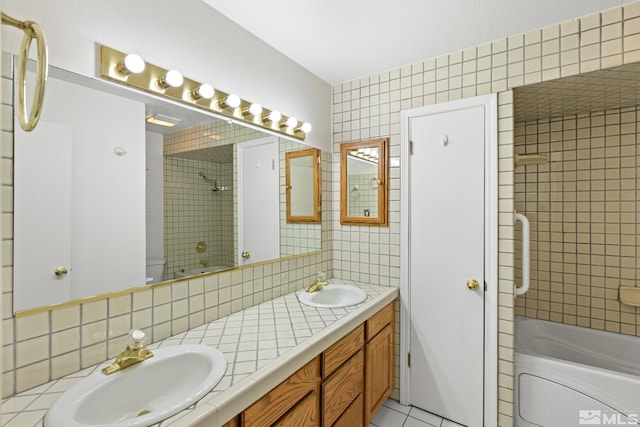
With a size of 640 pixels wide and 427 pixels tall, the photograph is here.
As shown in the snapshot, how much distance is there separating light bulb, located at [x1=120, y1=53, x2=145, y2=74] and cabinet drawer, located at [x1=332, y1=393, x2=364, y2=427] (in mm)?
1791

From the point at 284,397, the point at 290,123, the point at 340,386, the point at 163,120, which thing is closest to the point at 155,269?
the point at 163,120

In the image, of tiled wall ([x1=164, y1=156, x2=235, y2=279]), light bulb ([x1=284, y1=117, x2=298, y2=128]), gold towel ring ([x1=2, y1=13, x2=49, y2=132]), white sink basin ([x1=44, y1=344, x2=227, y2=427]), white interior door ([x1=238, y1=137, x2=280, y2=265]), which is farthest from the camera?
light bulb ([x1=284, y1=117, x2=298, y2=128])

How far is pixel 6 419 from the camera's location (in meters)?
0.90

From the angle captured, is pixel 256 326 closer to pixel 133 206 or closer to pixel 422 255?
pixel 133 206

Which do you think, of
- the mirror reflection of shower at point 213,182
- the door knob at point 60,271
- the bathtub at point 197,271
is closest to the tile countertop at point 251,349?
the bathtub at point 197,271

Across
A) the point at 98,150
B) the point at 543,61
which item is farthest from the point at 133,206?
the point at 543,61

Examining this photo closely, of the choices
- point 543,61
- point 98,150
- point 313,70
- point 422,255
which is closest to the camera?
point 98,150

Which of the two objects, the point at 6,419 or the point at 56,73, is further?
the point at 56,73

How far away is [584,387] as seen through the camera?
1.76 m

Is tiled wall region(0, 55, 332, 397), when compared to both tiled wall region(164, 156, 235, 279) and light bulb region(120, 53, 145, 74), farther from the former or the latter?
light bulb region(120, 53, 145, 74)

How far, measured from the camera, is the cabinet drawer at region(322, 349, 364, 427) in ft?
4.83

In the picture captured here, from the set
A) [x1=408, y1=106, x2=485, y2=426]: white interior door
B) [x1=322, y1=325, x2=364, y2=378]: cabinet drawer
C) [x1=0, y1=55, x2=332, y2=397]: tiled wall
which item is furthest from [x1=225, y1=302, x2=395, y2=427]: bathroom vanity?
[x1=0, y1=55, x2=332, y2=397]: tiled wall

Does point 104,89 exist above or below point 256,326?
above

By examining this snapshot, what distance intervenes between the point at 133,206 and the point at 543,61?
86.3 inches
